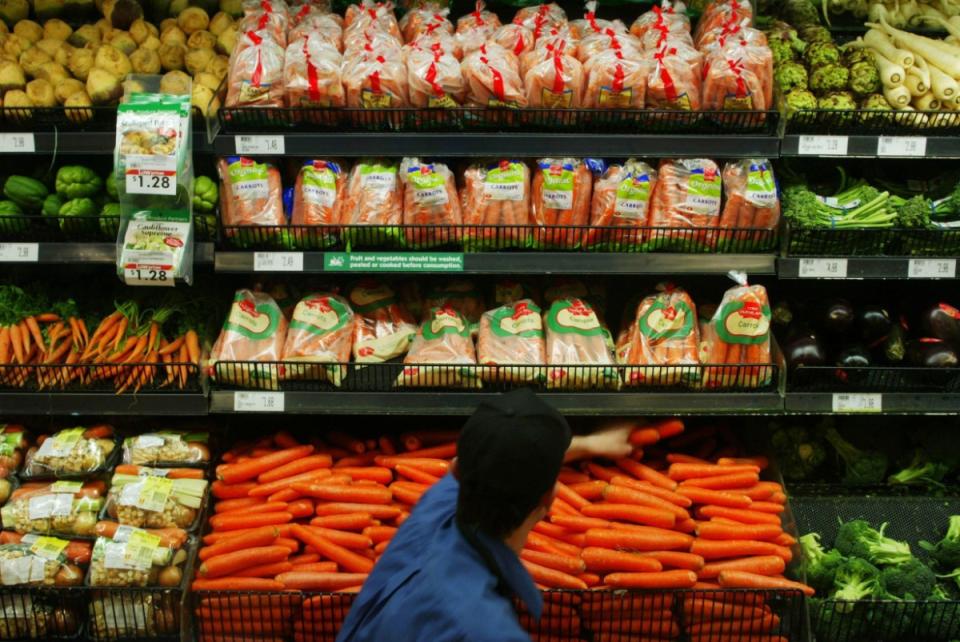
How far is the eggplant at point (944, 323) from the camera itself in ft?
9.03

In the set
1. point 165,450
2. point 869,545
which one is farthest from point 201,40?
point 869,545

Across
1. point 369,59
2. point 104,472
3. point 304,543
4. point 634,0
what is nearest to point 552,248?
point 369,59

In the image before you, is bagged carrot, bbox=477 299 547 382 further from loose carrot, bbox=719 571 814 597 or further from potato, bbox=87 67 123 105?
potato, bbox=87 67 123 105

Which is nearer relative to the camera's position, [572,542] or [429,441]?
[572,542]

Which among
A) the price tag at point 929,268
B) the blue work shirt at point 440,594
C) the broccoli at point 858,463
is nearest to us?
the blue work shirt at point 440,594

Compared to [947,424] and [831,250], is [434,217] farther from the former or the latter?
[947,424]

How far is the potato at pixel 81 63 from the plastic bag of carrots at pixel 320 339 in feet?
3.23

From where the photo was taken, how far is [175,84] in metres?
2.58

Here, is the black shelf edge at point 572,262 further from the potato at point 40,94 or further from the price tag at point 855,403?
the potato at point 40,94

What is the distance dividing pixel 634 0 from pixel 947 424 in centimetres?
188

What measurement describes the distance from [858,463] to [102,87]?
2.81 meters

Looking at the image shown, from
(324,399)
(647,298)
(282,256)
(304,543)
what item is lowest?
(304,543)

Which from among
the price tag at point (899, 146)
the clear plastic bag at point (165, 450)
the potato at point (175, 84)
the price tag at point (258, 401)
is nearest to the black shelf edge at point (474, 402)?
the price tag at point (258, 401)

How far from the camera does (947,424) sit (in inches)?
122
